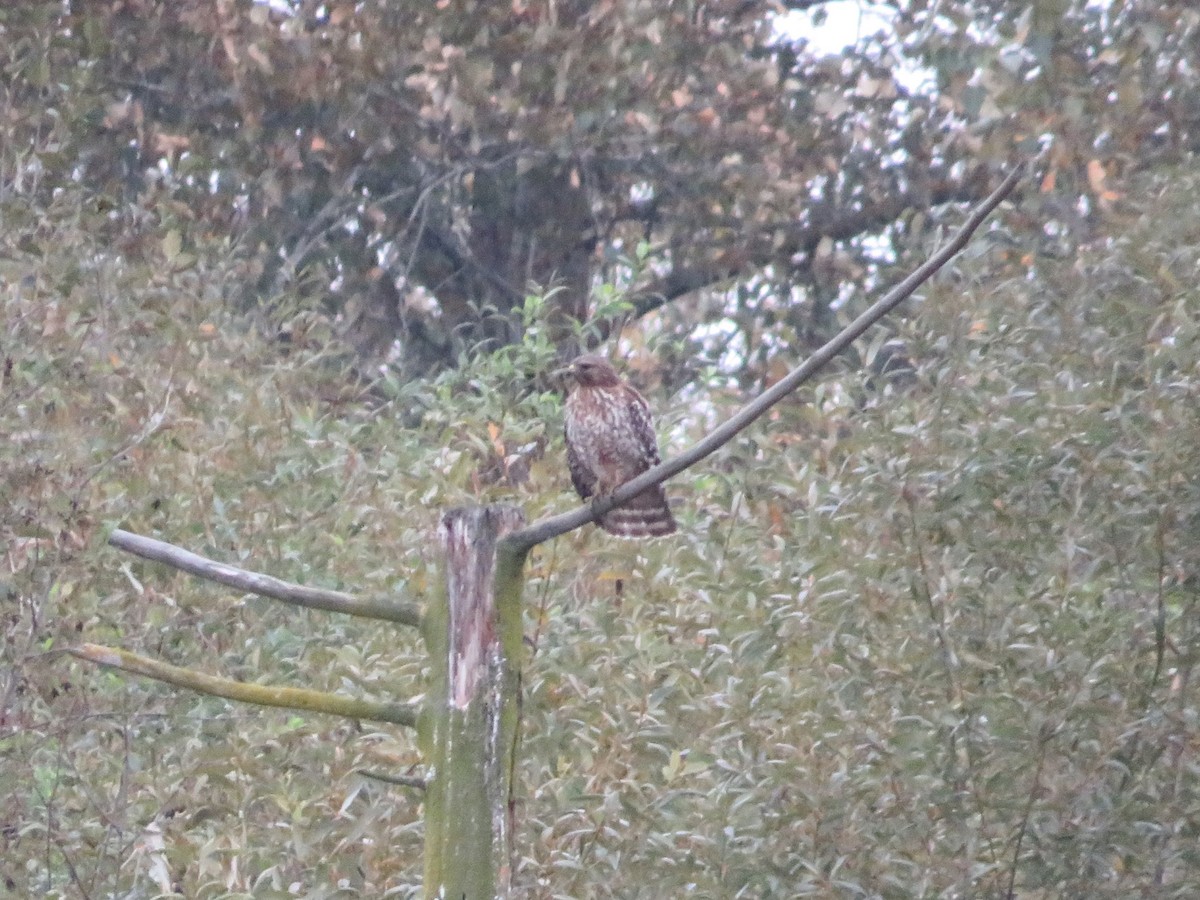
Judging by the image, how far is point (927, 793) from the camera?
153 inches

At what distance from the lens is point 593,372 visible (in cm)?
570

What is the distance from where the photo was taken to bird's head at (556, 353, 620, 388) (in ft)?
18.7

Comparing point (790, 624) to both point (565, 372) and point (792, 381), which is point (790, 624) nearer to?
point (792, 381)

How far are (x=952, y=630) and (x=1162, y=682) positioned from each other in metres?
0.45

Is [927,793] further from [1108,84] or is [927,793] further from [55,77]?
[55,77]

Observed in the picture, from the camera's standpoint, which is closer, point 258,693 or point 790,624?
point 258,693

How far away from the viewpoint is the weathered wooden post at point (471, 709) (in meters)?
3.33

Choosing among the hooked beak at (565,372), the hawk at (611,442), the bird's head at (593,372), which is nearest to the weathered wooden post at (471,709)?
the hawk at (611,442)

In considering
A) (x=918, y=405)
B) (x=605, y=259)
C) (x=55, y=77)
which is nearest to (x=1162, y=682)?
(x=918, y=405)

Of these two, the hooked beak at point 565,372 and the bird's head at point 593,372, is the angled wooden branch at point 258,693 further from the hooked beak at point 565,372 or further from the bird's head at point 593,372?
the bird's head at point 593,372

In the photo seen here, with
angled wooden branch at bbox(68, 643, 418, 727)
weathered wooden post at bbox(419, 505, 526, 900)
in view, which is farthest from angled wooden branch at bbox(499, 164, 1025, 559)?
angled wooden branch at bbox(68, 643, 418, 727)

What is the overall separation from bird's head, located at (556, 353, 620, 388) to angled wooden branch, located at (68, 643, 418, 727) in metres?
2.45

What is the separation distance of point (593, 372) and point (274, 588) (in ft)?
8.24

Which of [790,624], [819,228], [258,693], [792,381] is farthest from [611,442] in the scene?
[819,228]
